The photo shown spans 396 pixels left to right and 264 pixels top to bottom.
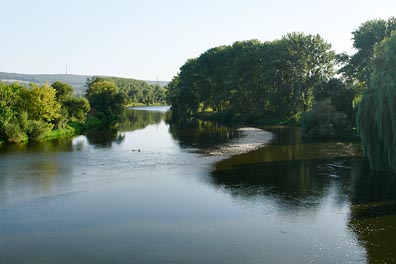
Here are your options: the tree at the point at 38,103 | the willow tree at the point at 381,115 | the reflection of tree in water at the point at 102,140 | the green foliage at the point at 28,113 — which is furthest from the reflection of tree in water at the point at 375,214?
the tree at the point at 38,103

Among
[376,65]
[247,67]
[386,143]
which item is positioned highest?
[247,67]

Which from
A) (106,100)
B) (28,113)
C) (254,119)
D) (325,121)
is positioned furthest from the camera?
(106,100)

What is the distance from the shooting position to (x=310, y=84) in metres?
99.6

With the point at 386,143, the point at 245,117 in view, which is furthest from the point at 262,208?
the point at 245,117

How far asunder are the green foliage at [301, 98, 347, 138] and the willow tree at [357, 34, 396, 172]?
29.0 metres

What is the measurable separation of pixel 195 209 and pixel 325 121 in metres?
45.0

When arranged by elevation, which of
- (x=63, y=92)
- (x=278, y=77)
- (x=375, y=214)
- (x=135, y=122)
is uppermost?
(x=278, y=77)

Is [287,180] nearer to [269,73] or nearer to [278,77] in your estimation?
[269,73]

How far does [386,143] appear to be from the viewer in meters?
33.2

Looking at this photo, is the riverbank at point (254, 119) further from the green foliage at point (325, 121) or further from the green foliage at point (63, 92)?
the green foliage at point (63, 92)

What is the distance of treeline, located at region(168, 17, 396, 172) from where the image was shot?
34.9m

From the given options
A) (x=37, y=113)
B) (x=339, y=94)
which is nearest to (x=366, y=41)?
(x=339, y=94)

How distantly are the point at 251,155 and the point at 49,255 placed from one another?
3326cm

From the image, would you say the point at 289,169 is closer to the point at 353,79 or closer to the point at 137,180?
the point at 137,180
